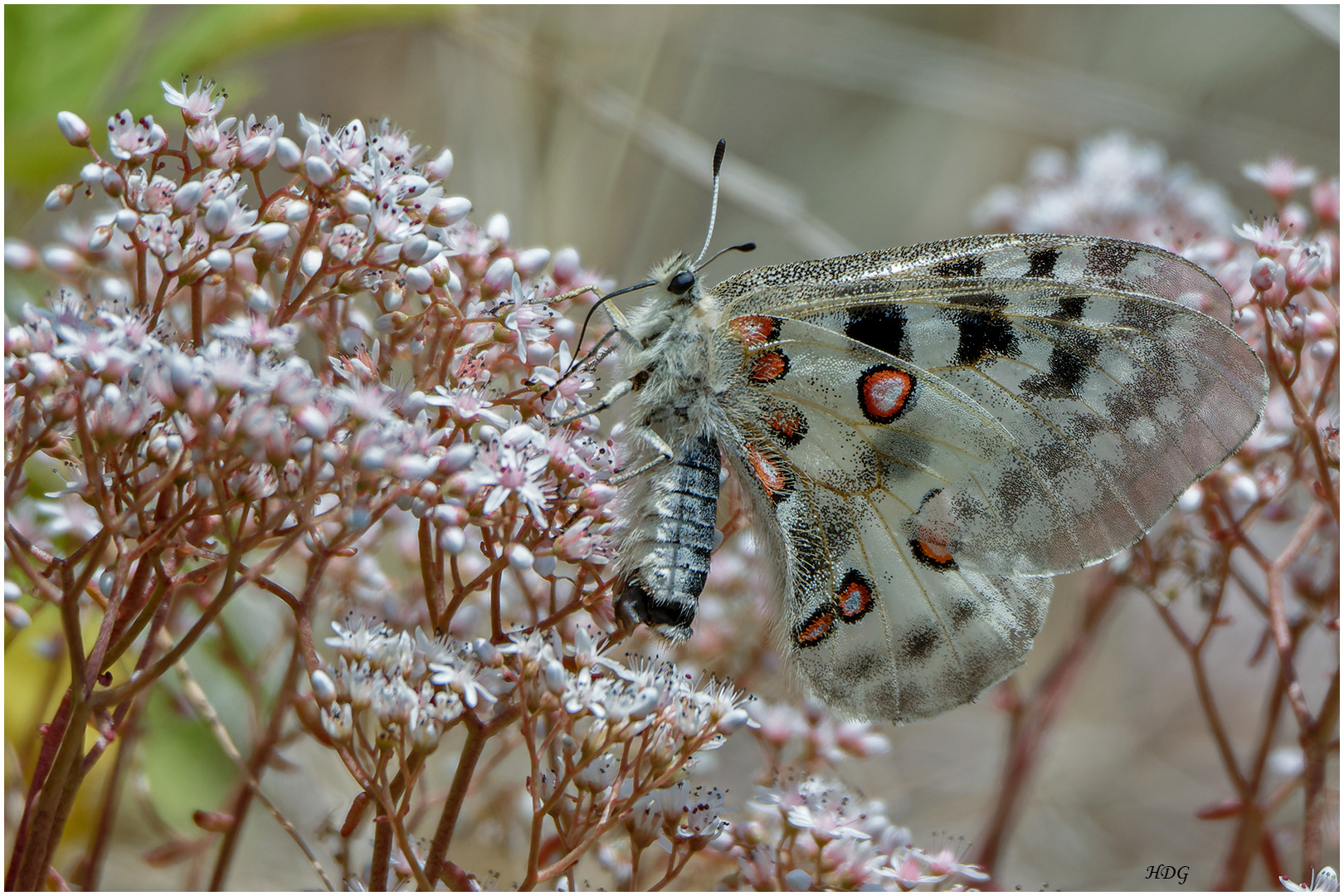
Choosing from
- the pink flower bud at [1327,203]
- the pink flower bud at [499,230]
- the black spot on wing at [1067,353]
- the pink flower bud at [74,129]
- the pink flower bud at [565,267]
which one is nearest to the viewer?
the pink flower bud at [74,129]

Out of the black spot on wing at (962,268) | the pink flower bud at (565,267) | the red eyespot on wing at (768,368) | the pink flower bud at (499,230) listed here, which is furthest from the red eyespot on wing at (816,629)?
the pink flower bud at (499,230)

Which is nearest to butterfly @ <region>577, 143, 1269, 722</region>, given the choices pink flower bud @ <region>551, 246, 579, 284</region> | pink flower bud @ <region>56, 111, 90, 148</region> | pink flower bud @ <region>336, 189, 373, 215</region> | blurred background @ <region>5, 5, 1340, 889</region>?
pink flower bud @ <region>551, 246, 579, 284</region>

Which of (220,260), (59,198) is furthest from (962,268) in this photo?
(59,198)

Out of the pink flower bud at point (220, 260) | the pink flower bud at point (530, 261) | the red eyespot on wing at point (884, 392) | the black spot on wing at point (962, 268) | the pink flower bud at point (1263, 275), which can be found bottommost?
the pink flower bud at point (220, 260)

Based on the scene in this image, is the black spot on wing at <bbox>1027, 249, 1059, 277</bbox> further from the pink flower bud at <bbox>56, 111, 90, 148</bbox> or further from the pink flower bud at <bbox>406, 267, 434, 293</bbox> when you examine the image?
the pink flower bud at <bbox>56, 111, 90, 148</bbox>

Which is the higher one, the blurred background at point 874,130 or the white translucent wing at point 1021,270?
the blurred background at point 874,130

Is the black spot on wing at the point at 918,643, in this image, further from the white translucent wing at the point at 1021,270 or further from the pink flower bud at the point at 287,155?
the pink flower bud at the point at 287,155

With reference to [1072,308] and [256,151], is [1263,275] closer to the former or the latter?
[1072,308]
